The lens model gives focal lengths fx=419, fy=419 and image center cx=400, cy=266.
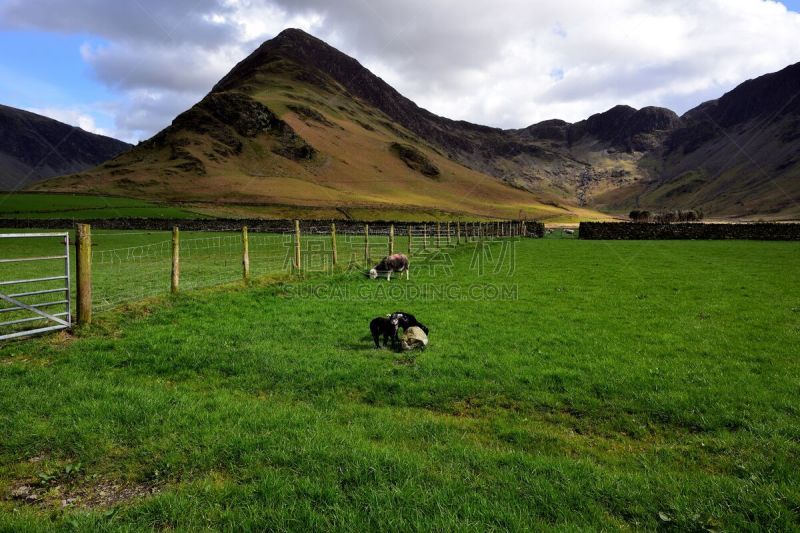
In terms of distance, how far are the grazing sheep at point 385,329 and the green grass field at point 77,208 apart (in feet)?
271

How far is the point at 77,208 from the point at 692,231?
363 feet

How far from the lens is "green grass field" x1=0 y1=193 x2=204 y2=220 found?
81.0 metres

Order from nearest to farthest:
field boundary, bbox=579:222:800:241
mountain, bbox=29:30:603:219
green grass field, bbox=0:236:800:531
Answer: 1. green grass field, bbox=0:236:800:531
2. field boundary, bbox=579:222:800:241
3. mountain, bbox=29:30:603:219

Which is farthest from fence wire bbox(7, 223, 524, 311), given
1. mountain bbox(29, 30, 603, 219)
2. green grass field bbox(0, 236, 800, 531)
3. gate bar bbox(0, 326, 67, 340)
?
mountain bbox(29, 30, 603, 219)

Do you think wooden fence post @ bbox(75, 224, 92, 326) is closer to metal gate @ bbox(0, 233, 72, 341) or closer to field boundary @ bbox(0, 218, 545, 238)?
metal gate @ bbox(0, 233, 72, 341)

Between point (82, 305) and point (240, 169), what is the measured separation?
153530 mm

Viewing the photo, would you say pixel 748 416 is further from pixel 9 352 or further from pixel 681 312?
pixel 9 352

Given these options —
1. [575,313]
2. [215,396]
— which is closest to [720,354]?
[575,313]

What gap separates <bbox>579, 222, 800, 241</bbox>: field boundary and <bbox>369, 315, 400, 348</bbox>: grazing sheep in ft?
180

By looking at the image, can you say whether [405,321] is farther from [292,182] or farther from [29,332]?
[292,182]

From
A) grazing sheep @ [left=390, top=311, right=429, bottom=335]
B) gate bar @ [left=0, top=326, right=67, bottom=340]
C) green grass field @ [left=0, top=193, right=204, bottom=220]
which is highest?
green grass field @ [left=0, top=193, right=204, bottom=220]

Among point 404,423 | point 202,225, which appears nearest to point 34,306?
point 404,423

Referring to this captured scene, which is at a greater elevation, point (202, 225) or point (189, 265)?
point (202, 225)

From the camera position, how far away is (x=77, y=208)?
87.8 meters
